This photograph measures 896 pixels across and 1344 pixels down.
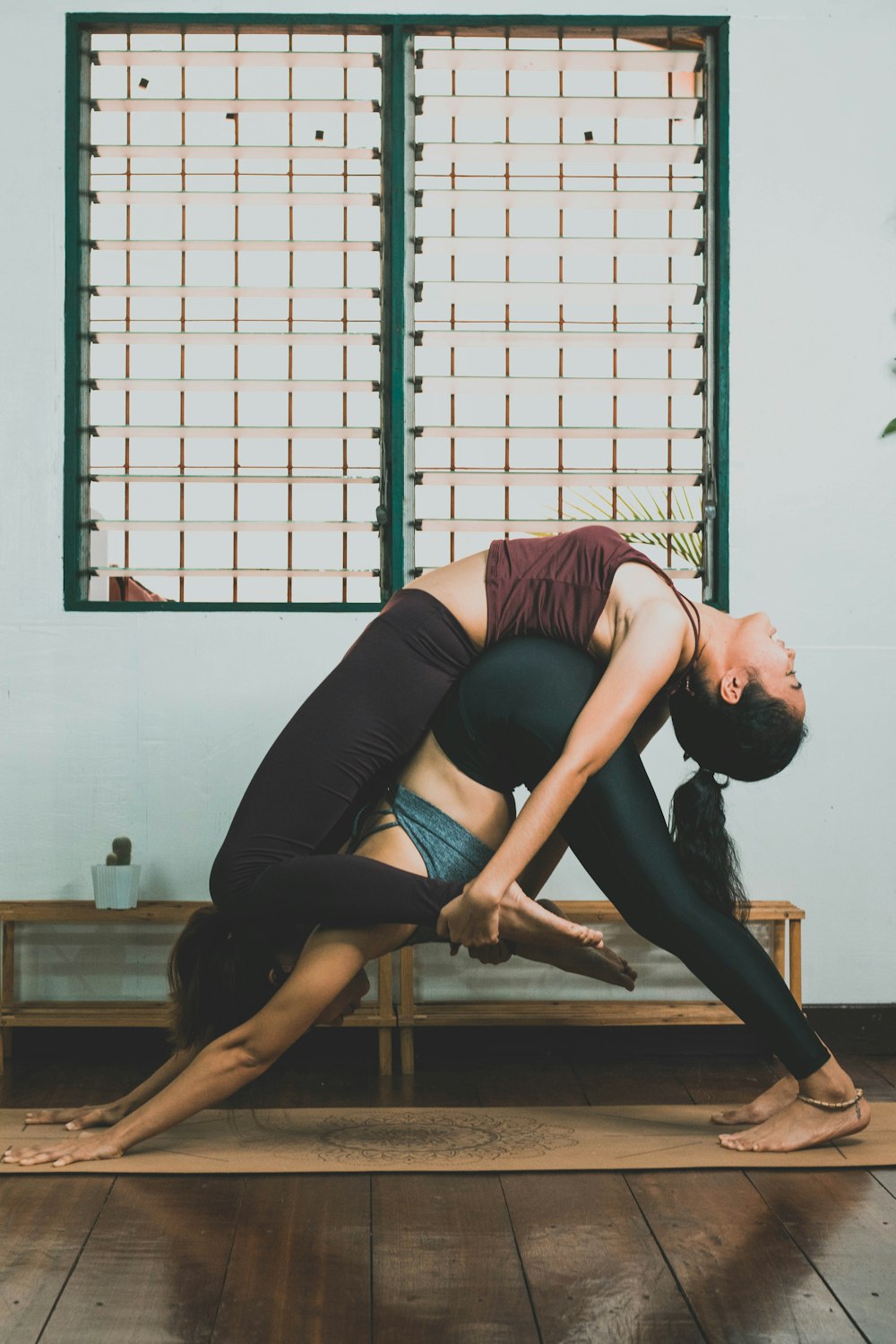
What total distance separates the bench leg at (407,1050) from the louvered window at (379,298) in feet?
3.52

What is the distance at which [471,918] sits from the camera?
7.03 feet

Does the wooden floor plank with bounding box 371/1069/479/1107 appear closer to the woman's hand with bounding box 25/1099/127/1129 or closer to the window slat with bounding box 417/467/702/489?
the woman's hand with bounding box 25/1099/127/1129

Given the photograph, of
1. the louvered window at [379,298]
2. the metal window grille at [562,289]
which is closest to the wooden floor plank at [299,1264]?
the louvered window at [379,298]

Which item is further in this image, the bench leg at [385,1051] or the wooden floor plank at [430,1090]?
the bench leg at [385,1051]

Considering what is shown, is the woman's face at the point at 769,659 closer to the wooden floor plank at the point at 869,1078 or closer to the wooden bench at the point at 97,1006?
the wooden floor plank at the point at 869,1078

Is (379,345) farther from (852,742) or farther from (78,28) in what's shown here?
(852,742)

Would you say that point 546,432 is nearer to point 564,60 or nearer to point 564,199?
point 564,199

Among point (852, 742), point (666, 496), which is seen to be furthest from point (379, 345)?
point (852, 742)

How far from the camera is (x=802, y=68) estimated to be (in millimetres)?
3354

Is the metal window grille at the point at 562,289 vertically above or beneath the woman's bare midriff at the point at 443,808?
above

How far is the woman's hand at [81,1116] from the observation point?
8.00ft

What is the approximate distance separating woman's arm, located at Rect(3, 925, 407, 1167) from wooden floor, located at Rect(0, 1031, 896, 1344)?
8 centimetres

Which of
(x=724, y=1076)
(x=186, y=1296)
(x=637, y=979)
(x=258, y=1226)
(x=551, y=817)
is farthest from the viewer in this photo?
(x=637, y=979)

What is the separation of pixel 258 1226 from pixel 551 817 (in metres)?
0.76
